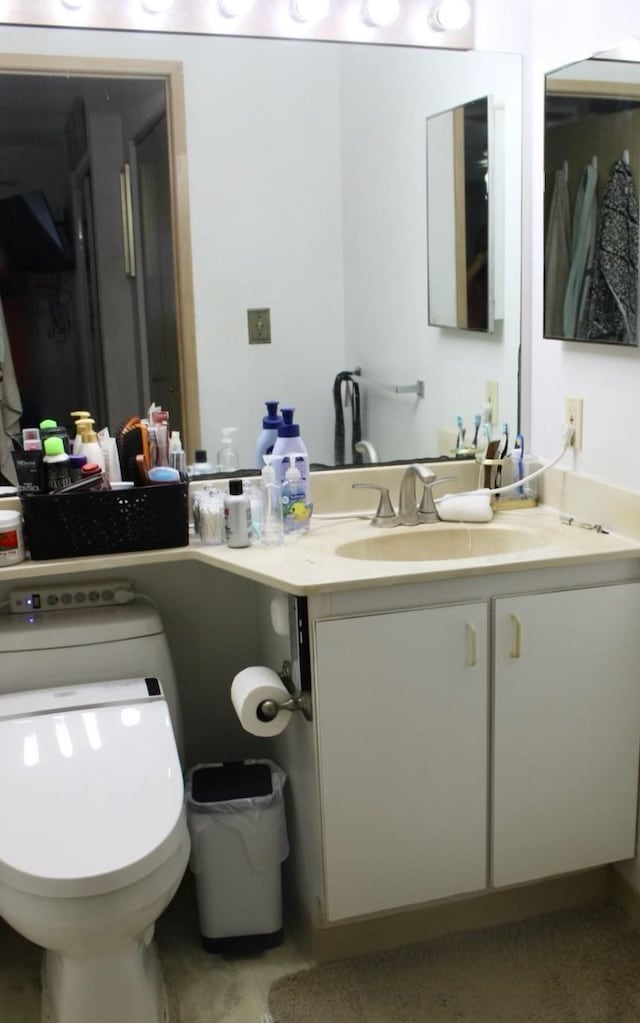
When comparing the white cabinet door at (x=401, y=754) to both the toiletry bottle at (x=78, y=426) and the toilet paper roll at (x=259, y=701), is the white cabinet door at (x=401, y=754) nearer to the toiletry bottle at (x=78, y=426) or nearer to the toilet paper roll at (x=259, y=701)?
the toilet paper roll at (x=259, y=701)

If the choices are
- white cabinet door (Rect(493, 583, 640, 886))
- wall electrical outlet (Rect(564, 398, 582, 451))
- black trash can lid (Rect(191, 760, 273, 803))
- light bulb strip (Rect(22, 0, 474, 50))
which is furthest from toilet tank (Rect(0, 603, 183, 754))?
light bulb strip (Rect(22, 0, 474, 50))

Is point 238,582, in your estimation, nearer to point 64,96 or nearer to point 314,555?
point 314,555

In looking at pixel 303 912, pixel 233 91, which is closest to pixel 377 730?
pixel 303 912

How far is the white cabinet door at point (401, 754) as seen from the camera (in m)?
1.82

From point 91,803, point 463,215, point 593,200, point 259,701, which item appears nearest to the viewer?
point 91,803

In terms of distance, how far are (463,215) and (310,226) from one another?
36 centimetres

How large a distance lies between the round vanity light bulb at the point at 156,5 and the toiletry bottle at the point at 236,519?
966mm

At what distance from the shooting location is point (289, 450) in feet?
6.96

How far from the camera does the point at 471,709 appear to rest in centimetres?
190

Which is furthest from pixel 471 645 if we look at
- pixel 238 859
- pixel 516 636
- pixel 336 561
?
pixel 238 859

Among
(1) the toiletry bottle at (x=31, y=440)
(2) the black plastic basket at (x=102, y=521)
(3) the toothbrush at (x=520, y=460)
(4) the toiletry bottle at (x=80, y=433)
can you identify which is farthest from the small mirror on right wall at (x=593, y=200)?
(1) the toiletry bottle at (x=31, y=440)

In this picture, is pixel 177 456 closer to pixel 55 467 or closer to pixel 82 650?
pixel 55 467

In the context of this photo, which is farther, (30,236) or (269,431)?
(269,431)

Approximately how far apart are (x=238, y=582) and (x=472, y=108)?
3.88ft
